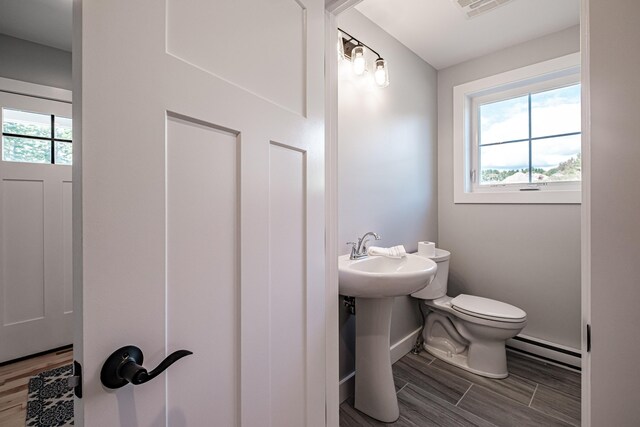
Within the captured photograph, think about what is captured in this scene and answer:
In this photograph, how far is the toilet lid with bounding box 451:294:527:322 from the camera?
5.74 ft

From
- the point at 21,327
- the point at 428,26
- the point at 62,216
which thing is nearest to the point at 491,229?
the point at 428,26

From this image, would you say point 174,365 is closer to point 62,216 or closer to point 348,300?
point 348,300

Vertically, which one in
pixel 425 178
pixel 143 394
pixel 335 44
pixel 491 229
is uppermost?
pixel 335 44

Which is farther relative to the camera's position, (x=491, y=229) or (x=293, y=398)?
(x=491, y=229)

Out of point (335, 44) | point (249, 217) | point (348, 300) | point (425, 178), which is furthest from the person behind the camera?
point (425, 178)

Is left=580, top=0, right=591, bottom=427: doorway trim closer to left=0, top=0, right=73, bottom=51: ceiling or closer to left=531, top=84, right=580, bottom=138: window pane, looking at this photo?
left=531, top=84, right=580, bottom=138: window pane

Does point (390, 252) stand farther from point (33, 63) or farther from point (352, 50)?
point (33, 63)

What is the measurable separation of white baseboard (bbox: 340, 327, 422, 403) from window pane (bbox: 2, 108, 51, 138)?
10.0 ft

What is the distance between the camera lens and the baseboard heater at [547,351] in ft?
6.24

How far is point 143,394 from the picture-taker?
0.46 m

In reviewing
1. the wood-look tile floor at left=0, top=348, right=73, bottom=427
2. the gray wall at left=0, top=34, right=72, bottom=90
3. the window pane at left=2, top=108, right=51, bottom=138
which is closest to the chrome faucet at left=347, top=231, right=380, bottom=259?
the wood-look tile floor at left=0, top=348, right=73, bottom=427

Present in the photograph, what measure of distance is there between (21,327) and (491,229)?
3.85 meters

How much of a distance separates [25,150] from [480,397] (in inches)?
148

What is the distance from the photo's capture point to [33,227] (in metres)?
2.12
